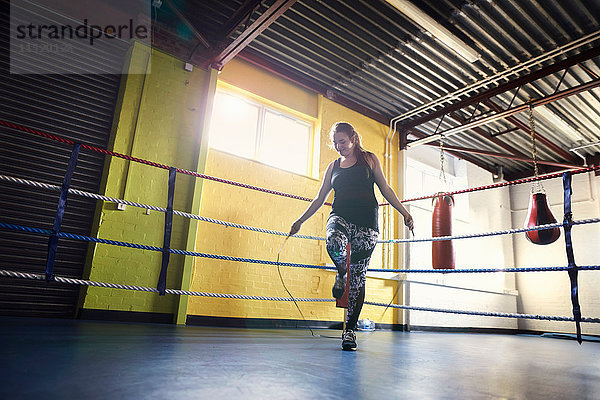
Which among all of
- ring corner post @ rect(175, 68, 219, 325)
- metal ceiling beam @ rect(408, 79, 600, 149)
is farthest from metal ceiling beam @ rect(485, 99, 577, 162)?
ring corner post @ rect(175, 68, 219, 325)

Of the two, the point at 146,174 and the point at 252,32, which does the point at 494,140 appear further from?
the point at 146,174

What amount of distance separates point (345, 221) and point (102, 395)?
1.61 m

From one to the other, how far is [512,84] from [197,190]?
4.79 m

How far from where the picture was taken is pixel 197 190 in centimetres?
435

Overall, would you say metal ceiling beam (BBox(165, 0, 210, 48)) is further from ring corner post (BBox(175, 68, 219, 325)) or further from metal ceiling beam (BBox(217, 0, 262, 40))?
ring corner post (BBox(175, 68, 219, 325))

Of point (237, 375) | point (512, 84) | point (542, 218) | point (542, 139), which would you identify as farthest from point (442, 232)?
point (237, 375)

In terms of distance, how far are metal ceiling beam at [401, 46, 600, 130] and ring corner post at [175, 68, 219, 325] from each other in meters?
3.78

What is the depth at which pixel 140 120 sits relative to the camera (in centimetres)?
418

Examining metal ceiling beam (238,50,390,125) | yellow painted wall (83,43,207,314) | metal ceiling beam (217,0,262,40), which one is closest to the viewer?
yellow painted wall (83,43,207,314)

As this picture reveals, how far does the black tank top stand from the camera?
7.29 ft

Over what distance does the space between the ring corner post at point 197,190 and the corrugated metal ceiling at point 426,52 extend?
2.05 feet

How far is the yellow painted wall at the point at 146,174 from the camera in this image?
3781mm

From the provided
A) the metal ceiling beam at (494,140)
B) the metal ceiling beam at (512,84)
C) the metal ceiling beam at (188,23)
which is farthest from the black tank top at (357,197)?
the metal ceiling beam at (494,140)

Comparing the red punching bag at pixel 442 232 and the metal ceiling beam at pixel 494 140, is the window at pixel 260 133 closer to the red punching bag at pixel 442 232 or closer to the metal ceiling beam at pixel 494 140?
the red punching bag at pixel 442 232
